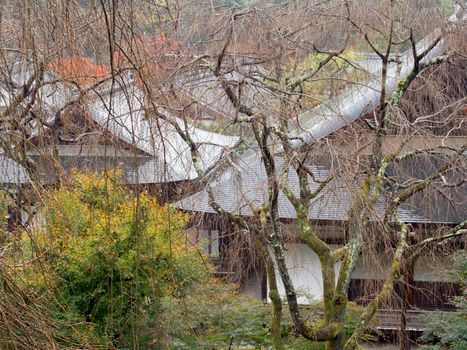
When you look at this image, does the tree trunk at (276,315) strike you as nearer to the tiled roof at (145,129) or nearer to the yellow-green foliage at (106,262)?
the yellow-green foliage at (106,262)

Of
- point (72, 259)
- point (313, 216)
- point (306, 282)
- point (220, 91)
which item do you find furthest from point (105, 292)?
point (306, 282)

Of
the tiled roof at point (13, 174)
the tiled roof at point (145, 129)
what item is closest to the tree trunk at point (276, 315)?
the tiled roof at point (145, 129)

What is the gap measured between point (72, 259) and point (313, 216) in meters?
Result: 4.31

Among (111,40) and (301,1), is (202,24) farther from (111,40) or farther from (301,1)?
(111,40)

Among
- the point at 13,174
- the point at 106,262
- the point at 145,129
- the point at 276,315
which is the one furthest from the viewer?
the point at 276,315

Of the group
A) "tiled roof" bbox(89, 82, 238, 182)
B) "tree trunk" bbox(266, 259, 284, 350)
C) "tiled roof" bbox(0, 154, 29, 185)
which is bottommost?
"tree trunk" bbox(266, 259, 284, 350)

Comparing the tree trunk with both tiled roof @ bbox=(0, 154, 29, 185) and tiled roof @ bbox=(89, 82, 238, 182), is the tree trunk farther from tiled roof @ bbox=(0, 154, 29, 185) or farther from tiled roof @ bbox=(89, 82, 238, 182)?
tiled roof @ bbox=(0, 154, 29, 185)

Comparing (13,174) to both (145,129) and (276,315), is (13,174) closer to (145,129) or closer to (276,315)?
(145,129)

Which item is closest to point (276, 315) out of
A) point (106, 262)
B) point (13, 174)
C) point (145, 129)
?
point (106, 262)

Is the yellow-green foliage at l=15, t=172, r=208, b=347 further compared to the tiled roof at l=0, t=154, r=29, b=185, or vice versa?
the yellow-green foliage at l=15, t=172, r=208, b=347

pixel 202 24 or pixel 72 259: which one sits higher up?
pixel 202 24

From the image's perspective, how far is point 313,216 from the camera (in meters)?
9.93

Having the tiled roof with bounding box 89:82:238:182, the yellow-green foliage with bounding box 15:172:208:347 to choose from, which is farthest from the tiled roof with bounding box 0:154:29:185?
the yellow-green foliage with bounding box 15:172:208:347

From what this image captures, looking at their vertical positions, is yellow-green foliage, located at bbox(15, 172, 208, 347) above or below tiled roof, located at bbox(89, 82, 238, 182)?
below
